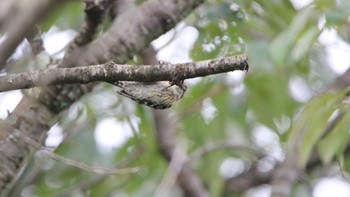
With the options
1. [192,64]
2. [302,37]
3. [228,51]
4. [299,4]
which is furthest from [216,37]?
[192,64]

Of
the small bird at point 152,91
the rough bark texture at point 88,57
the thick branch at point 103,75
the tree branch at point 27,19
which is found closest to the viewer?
the tree branch at point 27,19

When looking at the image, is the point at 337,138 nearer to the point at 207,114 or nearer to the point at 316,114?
the point at 316,114

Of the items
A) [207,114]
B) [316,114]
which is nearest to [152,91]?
[316,114]

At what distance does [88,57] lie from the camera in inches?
64.2

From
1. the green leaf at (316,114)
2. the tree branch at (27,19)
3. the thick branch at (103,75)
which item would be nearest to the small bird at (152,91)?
the thick branch at (103,75)

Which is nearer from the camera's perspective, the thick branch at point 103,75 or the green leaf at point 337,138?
the thick branch at point 103,75

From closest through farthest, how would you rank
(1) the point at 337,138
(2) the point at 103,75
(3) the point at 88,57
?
1. (2) the point at 103,75
2. (3) the point at 88,57
3. (1) the point at 337,138

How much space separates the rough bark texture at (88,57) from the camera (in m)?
1.61

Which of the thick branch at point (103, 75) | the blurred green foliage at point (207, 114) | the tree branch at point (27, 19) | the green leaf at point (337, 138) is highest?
the tree branch at point (27, 19)

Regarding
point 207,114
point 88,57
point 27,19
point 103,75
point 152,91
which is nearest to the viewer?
point 27,19

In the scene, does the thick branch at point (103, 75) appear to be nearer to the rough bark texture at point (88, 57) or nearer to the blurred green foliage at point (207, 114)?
the rough bark texture at point (88, 57)

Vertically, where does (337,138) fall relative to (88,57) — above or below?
below

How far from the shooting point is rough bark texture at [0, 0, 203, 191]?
1.61 meters

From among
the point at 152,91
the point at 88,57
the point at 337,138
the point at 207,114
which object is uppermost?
the point at 152,91
